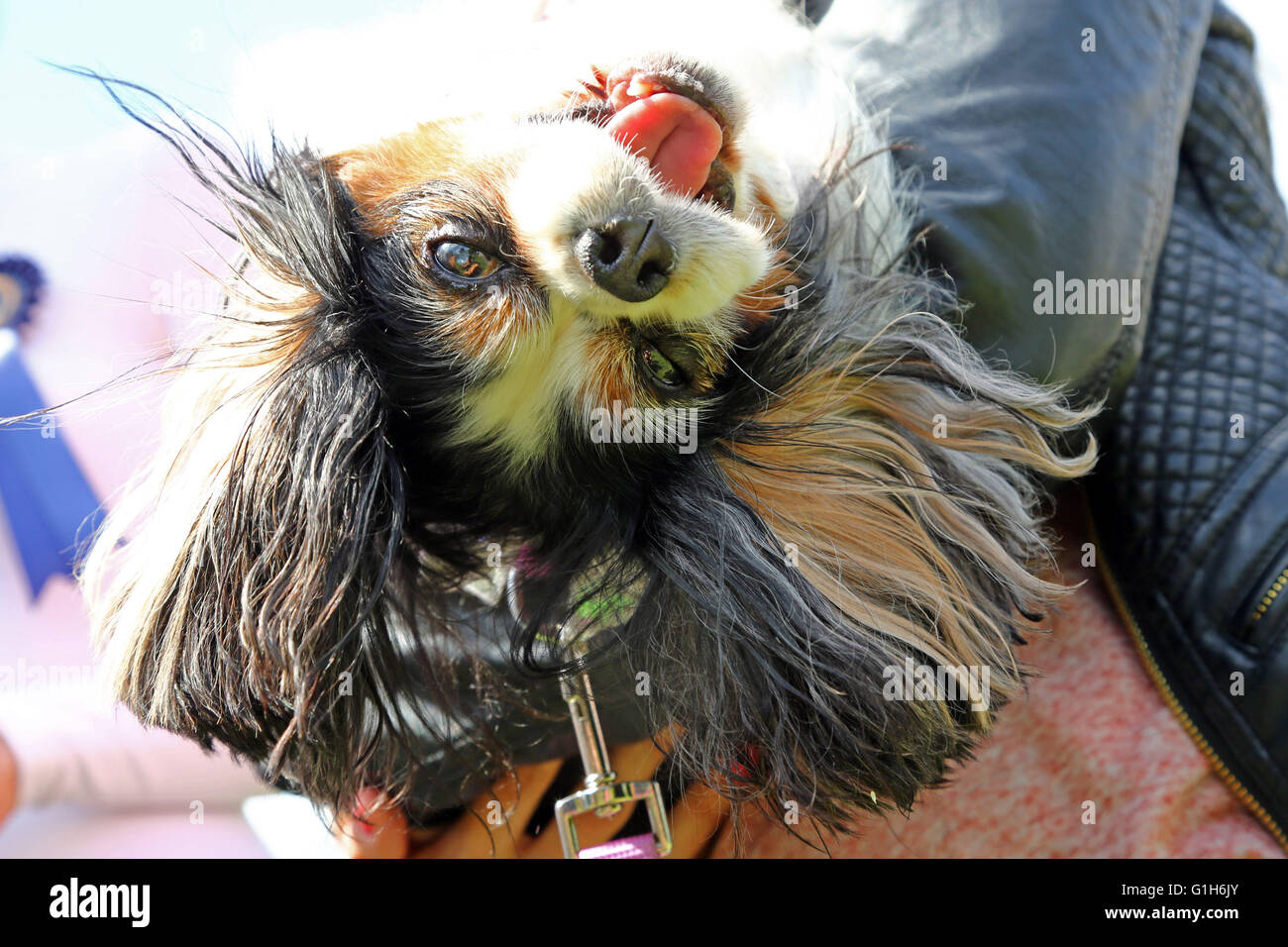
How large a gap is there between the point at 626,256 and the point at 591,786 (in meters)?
0.88

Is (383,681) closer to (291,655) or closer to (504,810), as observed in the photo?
(291,655)

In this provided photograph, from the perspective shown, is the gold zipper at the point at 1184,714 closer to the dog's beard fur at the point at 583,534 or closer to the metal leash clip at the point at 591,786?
the dog's beard fur at the point at 583,534

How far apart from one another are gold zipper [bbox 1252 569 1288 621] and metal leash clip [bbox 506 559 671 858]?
1.11 metres

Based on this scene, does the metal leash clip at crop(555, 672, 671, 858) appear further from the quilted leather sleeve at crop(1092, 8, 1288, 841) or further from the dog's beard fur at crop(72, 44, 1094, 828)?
the quilted leather sleeve at crop(1092, 8, 1288, 841)

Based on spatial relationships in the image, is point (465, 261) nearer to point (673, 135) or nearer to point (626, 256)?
point (626, 256)

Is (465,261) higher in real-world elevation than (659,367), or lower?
higher

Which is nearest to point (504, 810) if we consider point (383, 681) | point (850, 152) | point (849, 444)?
point (383, 681)

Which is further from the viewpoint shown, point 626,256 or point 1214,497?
point 1214,497

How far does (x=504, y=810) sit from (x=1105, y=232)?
1588 mm

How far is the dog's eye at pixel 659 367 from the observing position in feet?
4.42

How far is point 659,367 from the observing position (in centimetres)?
Result: 135
